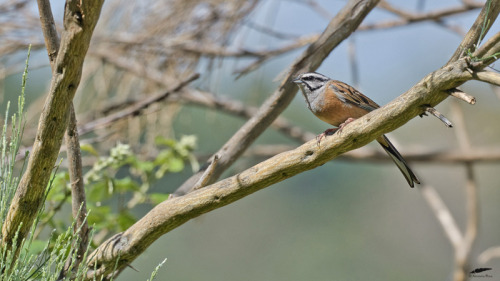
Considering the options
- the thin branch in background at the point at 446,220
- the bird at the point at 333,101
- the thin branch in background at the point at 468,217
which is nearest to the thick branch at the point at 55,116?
the bird at the point at 333,101

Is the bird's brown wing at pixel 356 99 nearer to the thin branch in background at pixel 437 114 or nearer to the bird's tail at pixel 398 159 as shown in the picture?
the bird's tail at pixel 398 159

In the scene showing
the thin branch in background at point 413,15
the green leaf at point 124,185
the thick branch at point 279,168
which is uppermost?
the thin branch in background at point 413,15

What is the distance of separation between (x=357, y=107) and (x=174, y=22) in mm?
1855

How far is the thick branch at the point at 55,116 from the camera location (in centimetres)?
142

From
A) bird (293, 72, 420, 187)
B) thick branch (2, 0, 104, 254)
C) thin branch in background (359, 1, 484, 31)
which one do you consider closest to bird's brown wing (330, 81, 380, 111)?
bird (293, 72, 420, 187)

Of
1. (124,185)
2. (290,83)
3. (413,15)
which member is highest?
(413,15)

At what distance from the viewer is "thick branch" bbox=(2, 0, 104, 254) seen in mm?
1418

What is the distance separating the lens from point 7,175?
1.66 m

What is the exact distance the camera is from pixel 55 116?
5.07ft

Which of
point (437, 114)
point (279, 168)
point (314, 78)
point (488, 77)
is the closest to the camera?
point (488, 77)

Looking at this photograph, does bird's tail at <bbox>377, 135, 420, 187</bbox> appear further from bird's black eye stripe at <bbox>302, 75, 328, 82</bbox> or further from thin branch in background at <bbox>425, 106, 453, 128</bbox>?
thin branch in background at <bbox>425, 106, 453, 128</bbox>

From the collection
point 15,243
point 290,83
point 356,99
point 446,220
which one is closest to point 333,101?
point 356,99

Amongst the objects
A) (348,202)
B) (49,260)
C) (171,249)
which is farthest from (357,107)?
(348,202)

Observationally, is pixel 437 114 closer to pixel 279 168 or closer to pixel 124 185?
pixel 279 168
